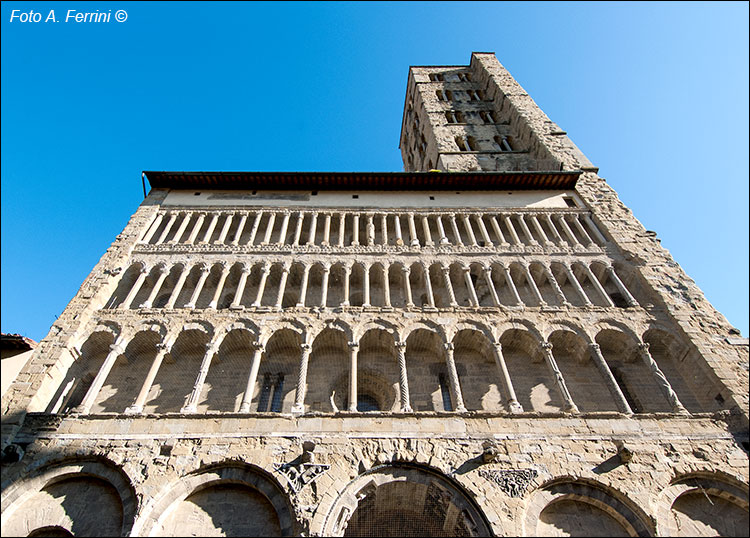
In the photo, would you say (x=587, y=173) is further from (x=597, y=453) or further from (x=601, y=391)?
(x=597, y=453)

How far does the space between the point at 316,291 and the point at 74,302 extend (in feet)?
24.7

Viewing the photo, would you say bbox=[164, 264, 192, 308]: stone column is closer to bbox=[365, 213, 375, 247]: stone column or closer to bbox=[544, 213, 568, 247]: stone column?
bbox=[365, 213, 375, 247]: stone column

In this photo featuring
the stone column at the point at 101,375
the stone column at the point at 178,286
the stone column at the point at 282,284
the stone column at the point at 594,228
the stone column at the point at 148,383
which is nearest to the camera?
the stone column at the point at 148,383

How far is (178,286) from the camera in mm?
15570

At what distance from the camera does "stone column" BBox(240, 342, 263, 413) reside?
1203 cm

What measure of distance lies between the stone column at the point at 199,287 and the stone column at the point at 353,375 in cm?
540

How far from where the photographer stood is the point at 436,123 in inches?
1219

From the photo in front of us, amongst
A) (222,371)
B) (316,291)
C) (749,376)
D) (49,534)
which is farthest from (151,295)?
(749,376)

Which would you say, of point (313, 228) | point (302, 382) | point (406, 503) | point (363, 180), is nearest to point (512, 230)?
point (363, 180)

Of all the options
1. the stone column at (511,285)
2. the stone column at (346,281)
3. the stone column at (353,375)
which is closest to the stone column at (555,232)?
the stone column at (511,285)

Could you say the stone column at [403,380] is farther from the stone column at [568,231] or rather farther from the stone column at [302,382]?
the stone column at [568,231]

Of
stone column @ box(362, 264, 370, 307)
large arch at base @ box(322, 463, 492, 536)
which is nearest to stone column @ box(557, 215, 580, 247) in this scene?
stone column @ box(362, 264, 370, 307)

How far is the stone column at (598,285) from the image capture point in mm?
15383

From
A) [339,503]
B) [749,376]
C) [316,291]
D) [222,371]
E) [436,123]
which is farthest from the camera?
[436,123]
